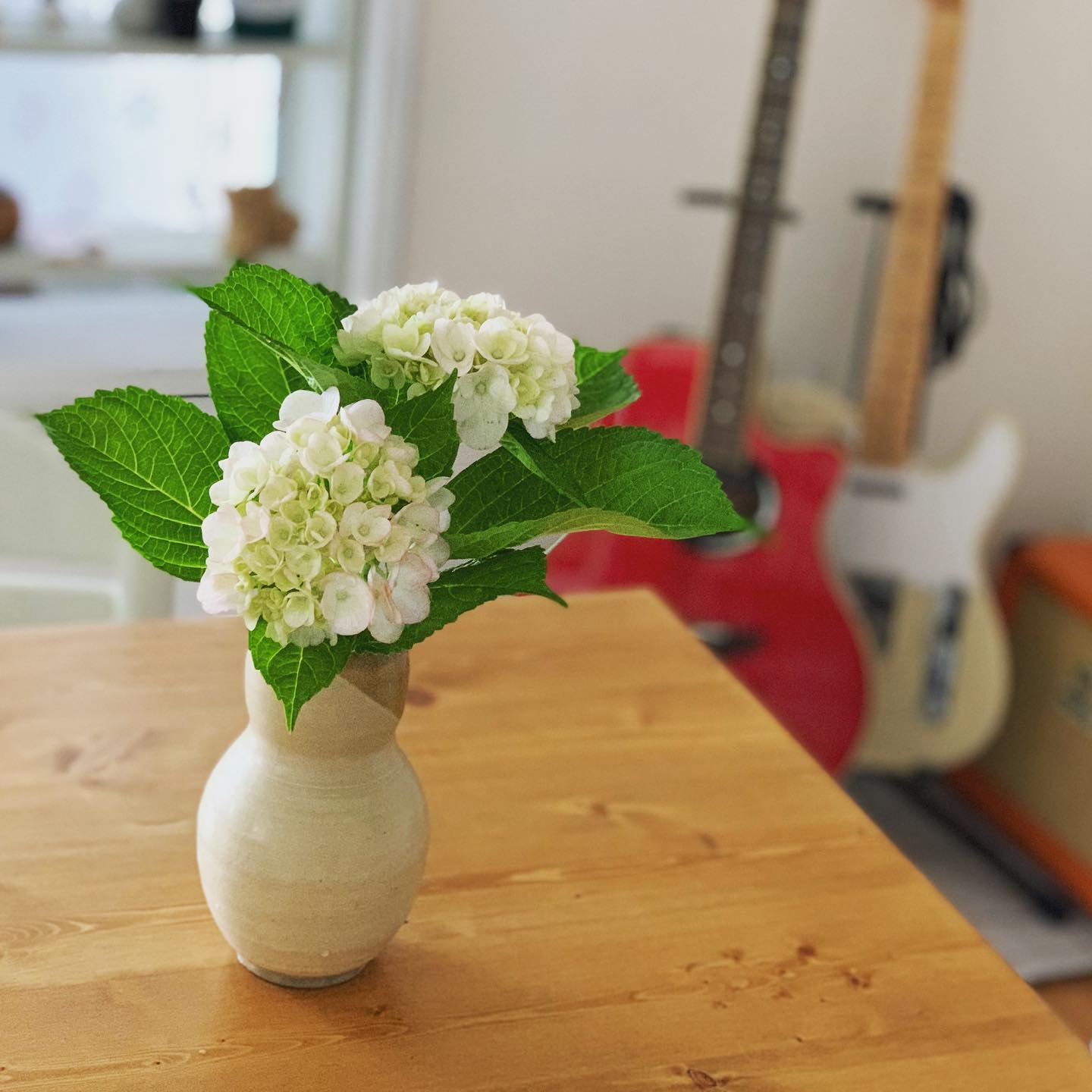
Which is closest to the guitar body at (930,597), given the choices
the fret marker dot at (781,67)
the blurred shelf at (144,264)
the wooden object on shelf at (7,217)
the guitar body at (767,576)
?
the guitar body at (767,576)

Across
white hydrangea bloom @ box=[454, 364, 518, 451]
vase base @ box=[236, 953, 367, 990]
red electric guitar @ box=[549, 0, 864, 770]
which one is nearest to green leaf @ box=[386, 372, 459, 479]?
white hydrangea bloom @ box=[454, 364, 518, 451]

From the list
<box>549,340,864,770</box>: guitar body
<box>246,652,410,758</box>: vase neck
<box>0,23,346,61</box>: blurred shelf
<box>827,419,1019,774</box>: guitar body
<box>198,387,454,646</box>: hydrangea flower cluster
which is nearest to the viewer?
<box>198,387,454,646</box>: hydrangea flower cluster

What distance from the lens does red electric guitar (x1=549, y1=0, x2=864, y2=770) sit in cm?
206

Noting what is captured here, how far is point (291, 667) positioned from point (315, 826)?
12cm

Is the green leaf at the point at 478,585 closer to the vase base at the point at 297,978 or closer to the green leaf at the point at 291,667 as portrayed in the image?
the green leaf at the point at 291,667

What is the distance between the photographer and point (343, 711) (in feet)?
2.48

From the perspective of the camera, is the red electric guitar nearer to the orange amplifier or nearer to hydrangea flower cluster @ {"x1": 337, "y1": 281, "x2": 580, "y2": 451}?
the orange amplifier

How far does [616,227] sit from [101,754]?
1489 millimetres

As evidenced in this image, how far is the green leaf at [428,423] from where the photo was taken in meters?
0.69

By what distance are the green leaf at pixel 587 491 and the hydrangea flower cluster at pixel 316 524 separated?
0.20 feet

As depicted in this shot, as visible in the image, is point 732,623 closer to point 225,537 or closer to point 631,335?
point 631,335

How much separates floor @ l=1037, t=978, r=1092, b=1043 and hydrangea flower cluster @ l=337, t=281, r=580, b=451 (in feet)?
5.40

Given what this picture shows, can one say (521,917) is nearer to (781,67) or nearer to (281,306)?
(281,306)

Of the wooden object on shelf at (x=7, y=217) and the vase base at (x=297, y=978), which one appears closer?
the vase base at (x=297, y=978)
